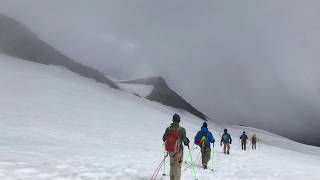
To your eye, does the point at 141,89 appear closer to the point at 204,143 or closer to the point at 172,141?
the point at 204,143

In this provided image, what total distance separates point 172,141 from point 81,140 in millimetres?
15655

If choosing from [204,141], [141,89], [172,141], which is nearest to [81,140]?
[204,141]

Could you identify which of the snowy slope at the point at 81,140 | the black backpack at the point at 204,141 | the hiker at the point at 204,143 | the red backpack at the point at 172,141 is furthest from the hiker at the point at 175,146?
the black backpack at the point at 204,141

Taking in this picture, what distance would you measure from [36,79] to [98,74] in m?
44.4

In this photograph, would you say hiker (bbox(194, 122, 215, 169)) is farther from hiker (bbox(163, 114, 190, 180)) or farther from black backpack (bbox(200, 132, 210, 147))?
hiker (bbox(163, 114, 190, 180))

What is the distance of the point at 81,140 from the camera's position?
29141mm

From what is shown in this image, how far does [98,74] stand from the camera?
365 ft

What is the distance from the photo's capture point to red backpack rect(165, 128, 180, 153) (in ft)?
47.5

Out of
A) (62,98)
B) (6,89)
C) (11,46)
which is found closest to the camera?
(6,89)

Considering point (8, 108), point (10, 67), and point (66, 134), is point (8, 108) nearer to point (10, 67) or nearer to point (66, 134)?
point (66, 134)

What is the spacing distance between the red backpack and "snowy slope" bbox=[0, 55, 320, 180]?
1699mm

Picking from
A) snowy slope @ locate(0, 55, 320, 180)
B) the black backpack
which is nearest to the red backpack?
snowy slope @ locate(0, 55, 320, 180)

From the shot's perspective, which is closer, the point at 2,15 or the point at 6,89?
the point at 6,89

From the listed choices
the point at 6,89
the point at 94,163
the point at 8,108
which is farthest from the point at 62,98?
the point at 94,163
